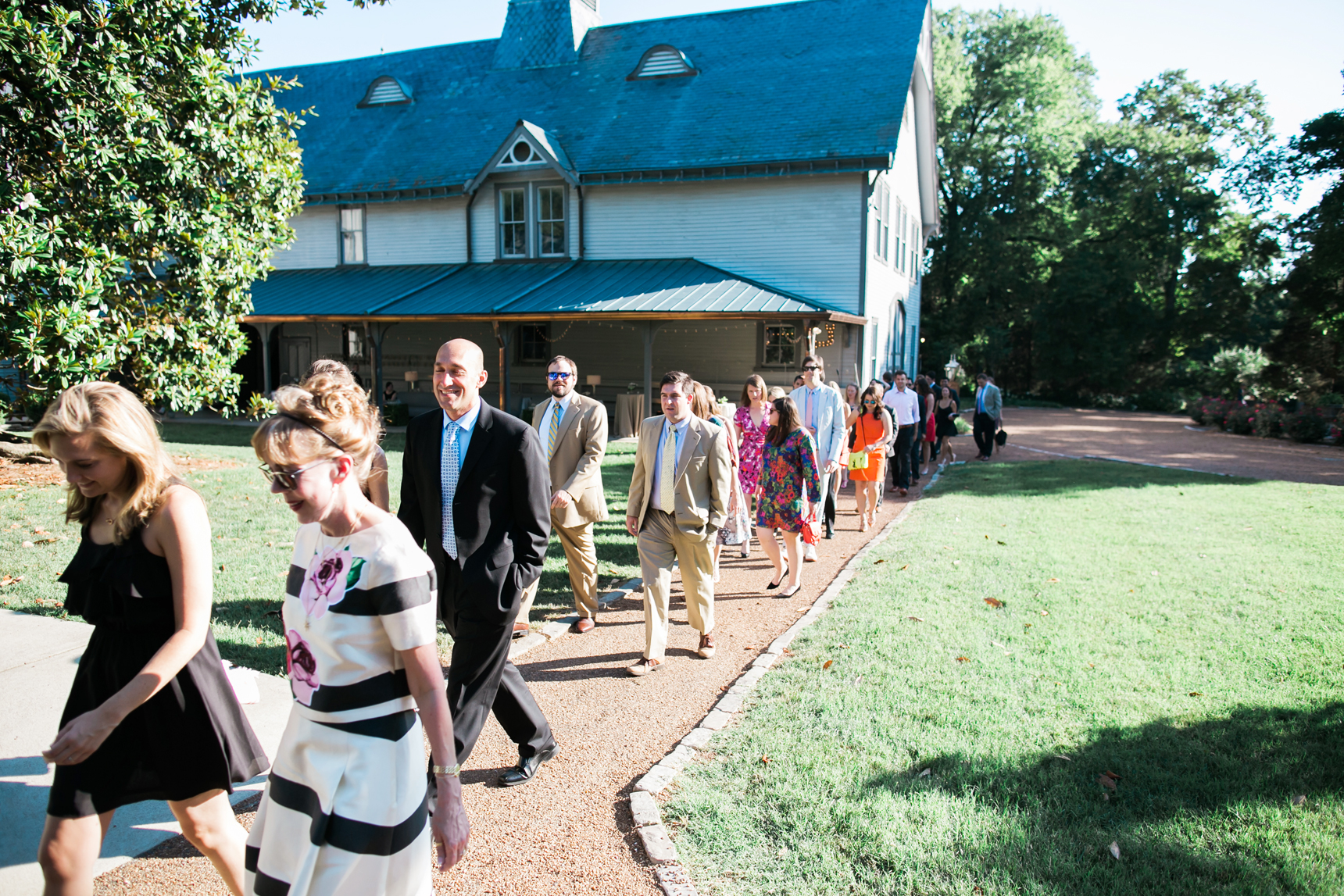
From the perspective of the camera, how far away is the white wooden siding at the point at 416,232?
23.3 metres

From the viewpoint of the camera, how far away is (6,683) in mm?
4863

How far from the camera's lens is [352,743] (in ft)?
6.98

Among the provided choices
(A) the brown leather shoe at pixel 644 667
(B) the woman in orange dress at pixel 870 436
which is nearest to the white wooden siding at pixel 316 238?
(B) the woman in orange dress at pixel 870 436

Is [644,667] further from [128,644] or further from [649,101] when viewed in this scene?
[649,101]

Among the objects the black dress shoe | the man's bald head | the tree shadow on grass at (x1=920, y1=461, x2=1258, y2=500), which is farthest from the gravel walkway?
the tree shadow on grass at (x1=920, y1=461, x2=1258, y2=500)

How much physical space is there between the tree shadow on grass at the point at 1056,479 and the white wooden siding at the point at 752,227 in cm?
561

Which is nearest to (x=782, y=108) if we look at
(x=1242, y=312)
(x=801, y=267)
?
(x=801, y=267)

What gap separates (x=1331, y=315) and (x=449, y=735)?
107 ft

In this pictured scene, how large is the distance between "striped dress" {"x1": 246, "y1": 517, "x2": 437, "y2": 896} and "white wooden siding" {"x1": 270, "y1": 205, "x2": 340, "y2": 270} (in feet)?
83.0

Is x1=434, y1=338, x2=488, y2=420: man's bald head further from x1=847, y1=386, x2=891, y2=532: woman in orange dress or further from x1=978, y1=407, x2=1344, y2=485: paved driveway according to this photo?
x1=978, y1=407, x2=1344, y2=485: paved driveway

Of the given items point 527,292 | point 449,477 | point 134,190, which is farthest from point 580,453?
point 527,292

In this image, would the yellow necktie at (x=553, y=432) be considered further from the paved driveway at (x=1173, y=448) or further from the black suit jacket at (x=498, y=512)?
the paved driveway at (x=1173, y=448)

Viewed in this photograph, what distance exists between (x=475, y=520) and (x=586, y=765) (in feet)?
5.07

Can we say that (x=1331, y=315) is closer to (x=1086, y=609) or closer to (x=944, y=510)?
(x=944, y=510)
